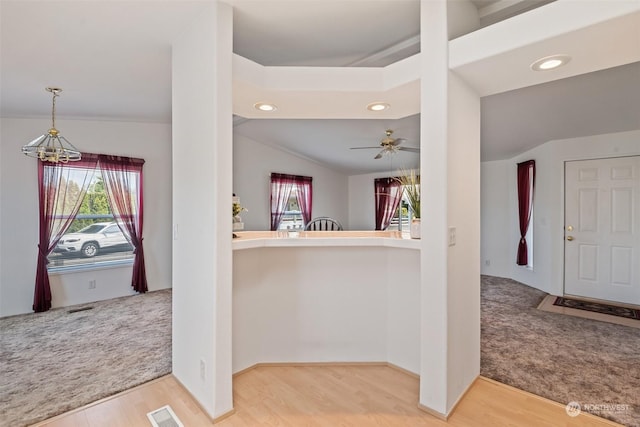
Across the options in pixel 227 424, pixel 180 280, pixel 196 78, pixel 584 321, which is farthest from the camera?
pixel 584 321

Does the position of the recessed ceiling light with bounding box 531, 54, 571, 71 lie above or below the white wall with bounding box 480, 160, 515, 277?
above

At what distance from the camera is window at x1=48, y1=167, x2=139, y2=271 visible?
13.9 ft

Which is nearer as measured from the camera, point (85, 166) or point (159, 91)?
point (159, 91)

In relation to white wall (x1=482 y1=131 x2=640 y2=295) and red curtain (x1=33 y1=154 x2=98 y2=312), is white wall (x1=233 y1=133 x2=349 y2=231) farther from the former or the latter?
white wall (x1=482 y1=131 x2=640 y2=295)

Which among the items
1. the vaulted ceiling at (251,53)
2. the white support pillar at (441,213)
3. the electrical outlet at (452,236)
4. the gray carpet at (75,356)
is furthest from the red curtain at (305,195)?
the electrical outlet at (452,236)

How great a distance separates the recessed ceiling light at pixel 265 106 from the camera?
2.58 metres

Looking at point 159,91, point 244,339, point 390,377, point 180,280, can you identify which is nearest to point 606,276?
point 390,377

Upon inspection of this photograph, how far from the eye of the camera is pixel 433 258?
193 centimetres

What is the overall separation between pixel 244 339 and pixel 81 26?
2.57 meters

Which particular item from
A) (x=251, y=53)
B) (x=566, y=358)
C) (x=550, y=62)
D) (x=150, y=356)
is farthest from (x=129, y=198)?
(x=566, y=358)

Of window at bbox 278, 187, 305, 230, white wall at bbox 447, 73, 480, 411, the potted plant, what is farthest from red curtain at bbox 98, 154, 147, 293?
white wall at bbox 447, 73, 480, 411

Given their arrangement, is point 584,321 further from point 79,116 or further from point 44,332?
point 79,116

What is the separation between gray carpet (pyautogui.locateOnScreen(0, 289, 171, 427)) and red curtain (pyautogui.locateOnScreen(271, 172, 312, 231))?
291cm

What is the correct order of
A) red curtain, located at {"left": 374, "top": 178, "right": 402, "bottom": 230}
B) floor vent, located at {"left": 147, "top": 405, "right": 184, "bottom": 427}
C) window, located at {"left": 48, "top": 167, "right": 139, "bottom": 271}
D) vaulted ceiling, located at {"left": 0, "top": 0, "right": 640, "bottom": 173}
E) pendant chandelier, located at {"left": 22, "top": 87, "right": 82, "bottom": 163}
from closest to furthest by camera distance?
floor vent, located at {"left": 147, "top": 405, "right": 184, "bottom": 427}, vaulted ceiling, located at {"left": 0, "top": 0, "right": 640, "bottom": 173}, pendant chandelier, located at {"left": 22, "top": 87, "right": 82, "bottom": 163}, window, located at {"left": 48, "top": 167, "right": 139, "bottom": 271}, red curtain, located at {"left": 374, "top": 178, "right": 402, "bottom": 230}
